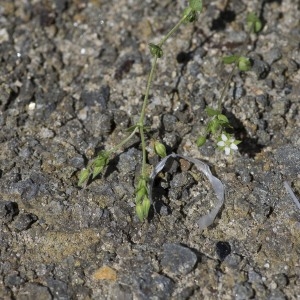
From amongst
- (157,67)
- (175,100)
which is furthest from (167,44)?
(175,100)

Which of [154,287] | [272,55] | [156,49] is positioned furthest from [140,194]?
[272,55]

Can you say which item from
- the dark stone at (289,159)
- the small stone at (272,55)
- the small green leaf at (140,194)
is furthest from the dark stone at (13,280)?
the small stone at (272,55)

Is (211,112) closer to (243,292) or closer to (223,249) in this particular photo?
(223,249)

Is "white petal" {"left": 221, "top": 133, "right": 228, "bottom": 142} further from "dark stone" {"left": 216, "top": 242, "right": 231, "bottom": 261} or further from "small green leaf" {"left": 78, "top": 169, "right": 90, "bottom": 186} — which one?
"small green leaf" {"left": 78, "top": 169, "right": 90, "bottom": 186}

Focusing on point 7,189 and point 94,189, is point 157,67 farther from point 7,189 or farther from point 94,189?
point 7,189

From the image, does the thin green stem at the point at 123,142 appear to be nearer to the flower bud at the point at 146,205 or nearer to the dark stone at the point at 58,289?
the flower bud at the point at 146,205

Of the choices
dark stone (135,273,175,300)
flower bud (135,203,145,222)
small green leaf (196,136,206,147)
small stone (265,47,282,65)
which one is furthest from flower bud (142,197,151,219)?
small stone (265,47,282,65)

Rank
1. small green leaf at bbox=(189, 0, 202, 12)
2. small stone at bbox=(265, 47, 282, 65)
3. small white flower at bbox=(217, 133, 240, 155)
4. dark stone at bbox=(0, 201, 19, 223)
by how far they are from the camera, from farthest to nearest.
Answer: small stone at bbox=(265, 47, 282, 65) → small green leaf at bbox=(189, 0, 202, 12) → small white flower at bbox=(217, 133, 240, 155) → dark stone at bbox=(0, 201, 19, 223)
